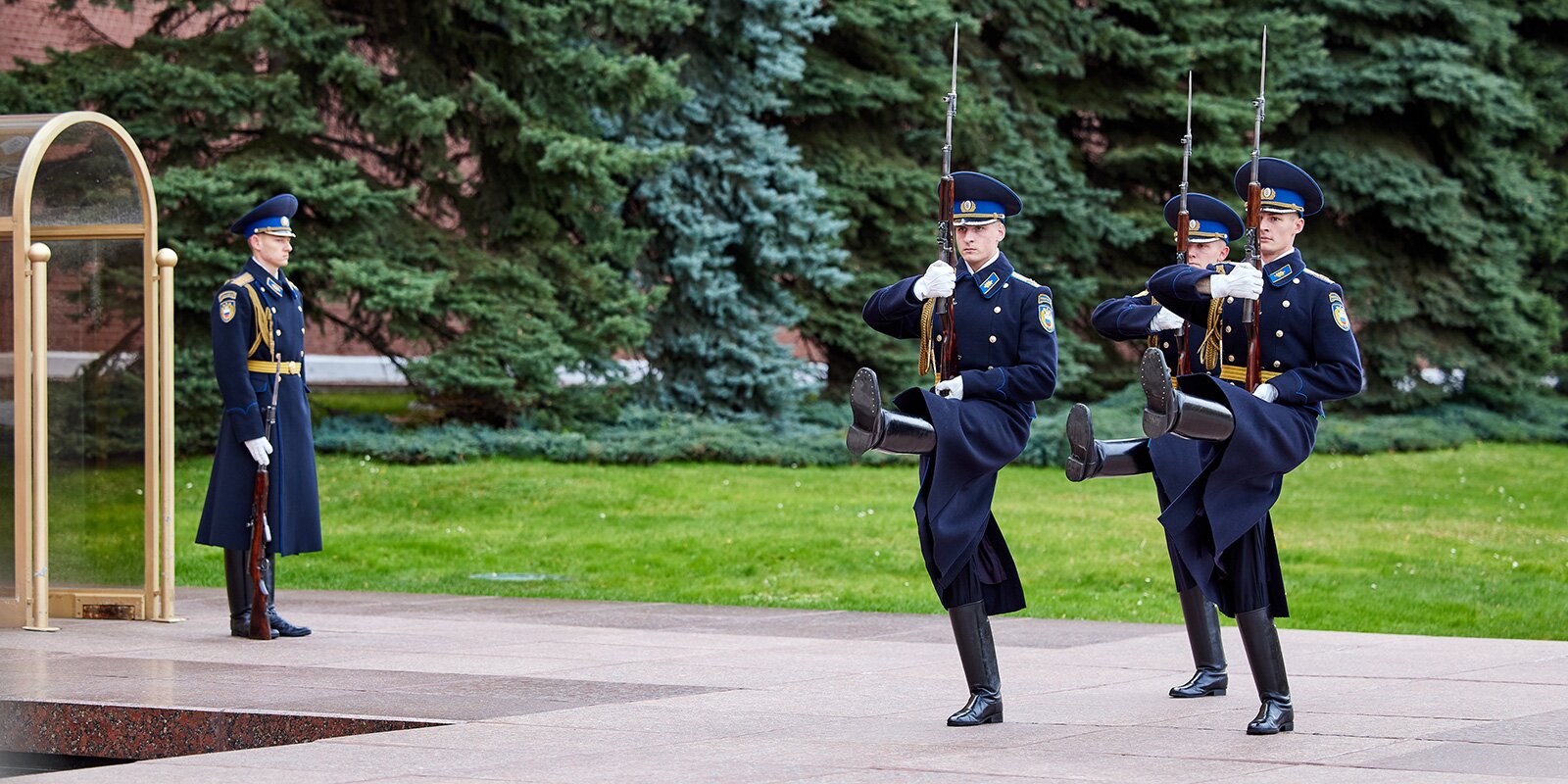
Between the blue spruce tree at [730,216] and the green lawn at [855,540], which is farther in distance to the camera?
the blue spruce tree at [730,216]

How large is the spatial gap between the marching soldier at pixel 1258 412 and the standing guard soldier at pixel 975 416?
22.2 inches

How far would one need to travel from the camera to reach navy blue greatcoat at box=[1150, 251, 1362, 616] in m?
6.74

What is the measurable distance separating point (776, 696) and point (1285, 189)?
278 centimetres

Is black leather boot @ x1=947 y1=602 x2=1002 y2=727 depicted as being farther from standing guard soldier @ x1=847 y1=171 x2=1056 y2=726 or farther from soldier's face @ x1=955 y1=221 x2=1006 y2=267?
soldier's face @ x1=955 y1=221 x2=1006 y2=267

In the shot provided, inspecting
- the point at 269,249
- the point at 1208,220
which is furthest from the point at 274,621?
the point at 1208,220

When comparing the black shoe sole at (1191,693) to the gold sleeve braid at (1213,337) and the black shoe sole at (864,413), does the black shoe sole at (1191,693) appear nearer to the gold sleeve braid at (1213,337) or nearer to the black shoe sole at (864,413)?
the gold sleeve braid at (1213,337)

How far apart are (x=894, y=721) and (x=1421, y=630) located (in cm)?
506

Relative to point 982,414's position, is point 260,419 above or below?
below

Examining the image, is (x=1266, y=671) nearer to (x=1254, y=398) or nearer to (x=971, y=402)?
Result: (x=1254, y=398)

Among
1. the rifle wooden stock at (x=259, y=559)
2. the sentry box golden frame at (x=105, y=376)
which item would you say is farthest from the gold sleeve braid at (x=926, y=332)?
the sentry box golden frame at (x=105, y=376)

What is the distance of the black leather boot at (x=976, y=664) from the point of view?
276 inches

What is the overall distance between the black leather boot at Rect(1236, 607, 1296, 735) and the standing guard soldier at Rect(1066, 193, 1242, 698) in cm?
46

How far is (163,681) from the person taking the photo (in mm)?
8227

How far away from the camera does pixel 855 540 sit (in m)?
14.5
